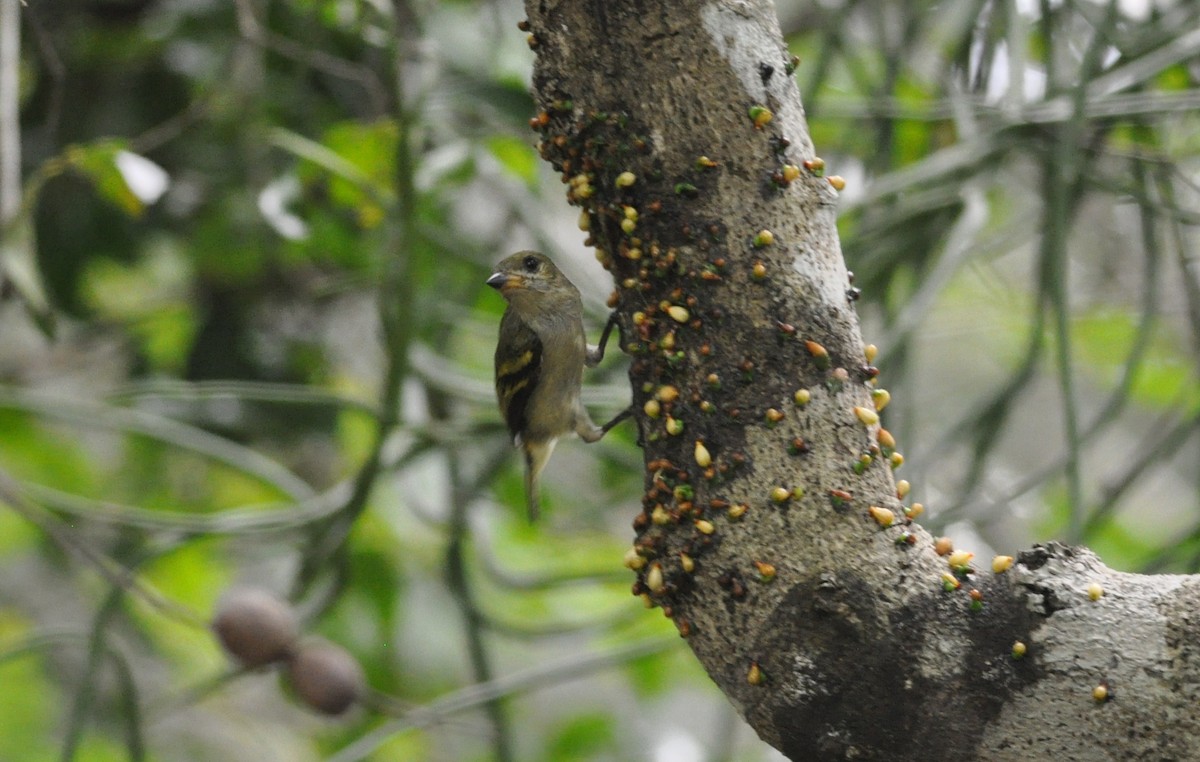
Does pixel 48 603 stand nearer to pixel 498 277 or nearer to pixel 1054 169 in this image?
pixel 498 277

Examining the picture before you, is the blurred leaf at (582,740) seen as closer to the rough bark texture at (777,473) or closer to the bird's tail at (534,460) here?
the bird's tail at (534,460)

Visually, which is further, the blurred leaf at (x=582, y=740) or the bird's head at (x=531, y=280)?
the blurred leaf at (x=582, y=740)

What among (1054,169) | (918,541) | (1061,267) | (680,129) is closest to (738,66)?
(680,129)

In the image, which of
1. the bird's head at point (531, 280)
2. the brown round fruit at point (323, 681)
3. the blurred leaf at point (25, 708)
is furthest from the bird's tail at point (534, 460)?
the blurred leaf at point (25, 708)

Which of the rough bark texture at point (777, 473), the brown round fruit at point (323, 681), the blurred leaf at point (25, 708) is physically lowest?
the rough bark texture at point (777, 473)

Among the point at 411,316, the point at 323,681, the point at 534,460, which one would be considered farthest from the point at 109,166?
the point at 323,681

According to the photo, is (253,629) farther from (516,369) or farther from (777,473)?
(777,473)

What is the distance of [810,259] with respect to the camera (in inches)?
54.3

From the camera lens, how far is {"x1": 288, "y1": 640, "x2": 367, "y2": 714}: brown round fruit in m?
2.78

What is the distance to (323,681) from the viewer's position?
278cm

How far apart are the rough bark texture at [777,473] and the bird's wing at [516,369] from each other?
116 centimetres

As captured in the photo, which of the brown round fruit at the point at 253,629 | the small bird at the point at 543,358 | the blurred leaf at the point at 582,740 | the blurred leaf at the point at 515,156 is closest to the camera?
the small bird at the point at 543,358

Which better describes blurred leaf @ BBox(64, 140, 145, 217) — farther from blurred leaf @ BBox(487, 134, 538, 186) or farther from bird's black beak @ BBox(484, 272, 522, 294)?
blurred leaf @ BBox(487, 134, 538, 186)

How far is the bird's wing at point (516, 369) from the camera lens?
2.63 m
